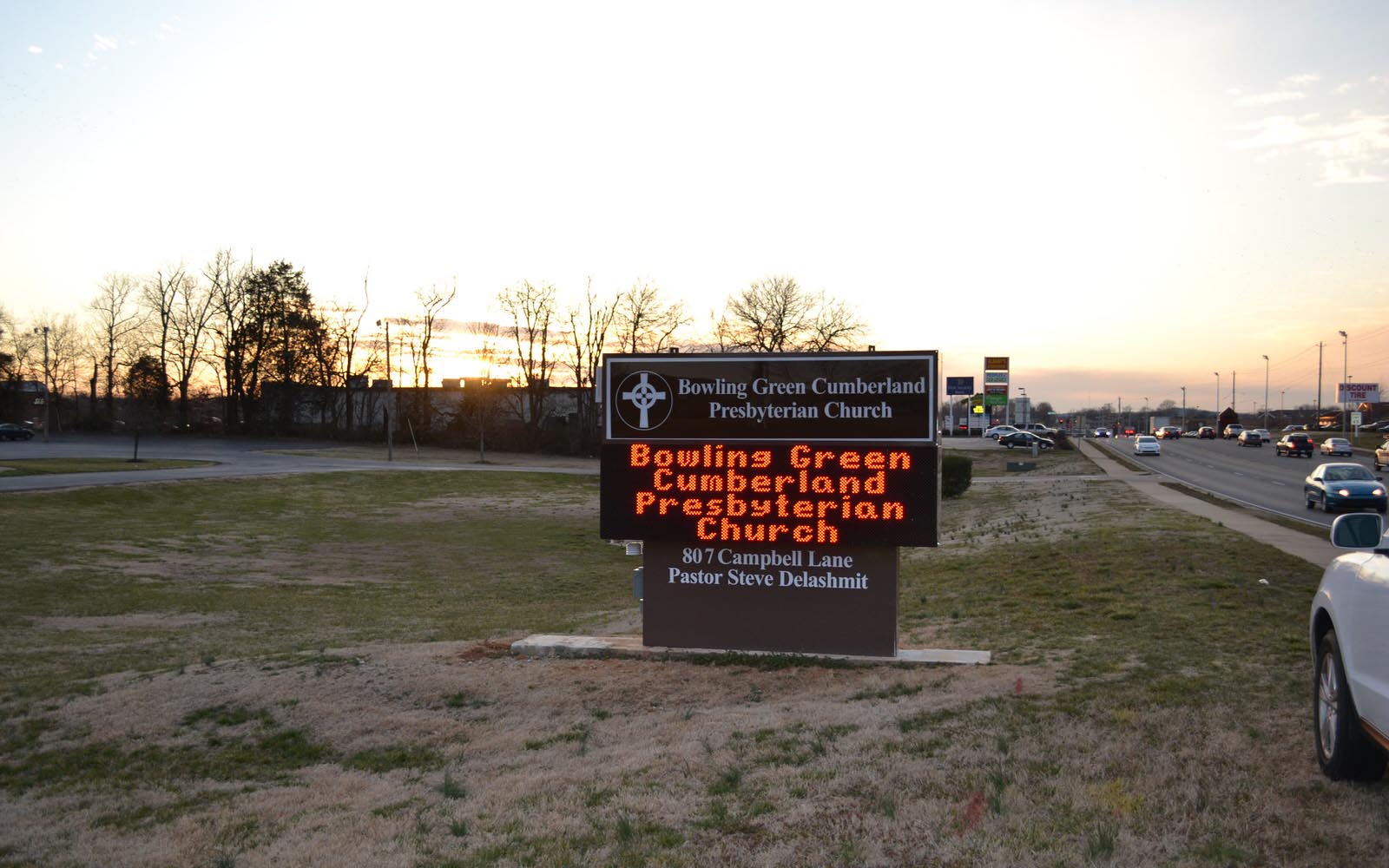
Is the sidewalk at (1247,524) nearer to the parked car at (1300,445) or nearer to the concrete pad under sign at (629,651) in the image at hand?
the concrete pad under sign at (629,651)

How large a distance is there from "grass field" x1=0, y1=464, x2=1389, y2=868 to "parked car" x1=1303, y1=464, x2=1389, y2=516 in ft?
43.1

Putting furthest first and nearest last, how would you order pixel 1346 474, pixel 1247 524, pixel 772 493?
pixel 1346 474, pixel 1247 524, pixel 772 493

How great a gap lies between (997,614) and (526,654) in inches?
219

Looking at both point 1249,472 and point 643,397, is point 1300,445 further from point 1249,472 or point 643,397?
point 643,397

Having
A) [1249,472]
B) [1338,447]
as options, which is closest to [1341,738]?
[1249,472]

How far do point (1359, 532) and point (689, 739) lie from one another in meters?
4.03

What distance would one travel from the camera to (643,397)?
10.1 m

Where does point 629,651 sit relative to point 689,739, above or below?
below

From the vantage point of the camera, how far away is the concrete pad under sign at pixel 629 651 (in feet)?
31.1

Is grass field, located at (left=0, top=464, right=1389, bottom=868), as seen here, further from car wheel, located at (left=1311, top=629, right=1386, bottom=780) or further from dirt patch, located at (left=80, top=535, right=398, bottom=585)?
dirt patch, located at (left=80, top=535, right=398, bottom=585)

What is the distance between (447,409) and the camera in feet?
277

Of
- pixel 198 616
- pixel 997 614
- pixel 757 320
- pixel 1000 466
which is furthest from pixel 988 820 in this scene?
pixel 757 320

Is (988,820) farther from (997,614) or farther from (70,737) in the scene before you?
(997,614)

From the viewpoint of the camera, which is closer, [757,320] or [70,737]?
[70,737]
